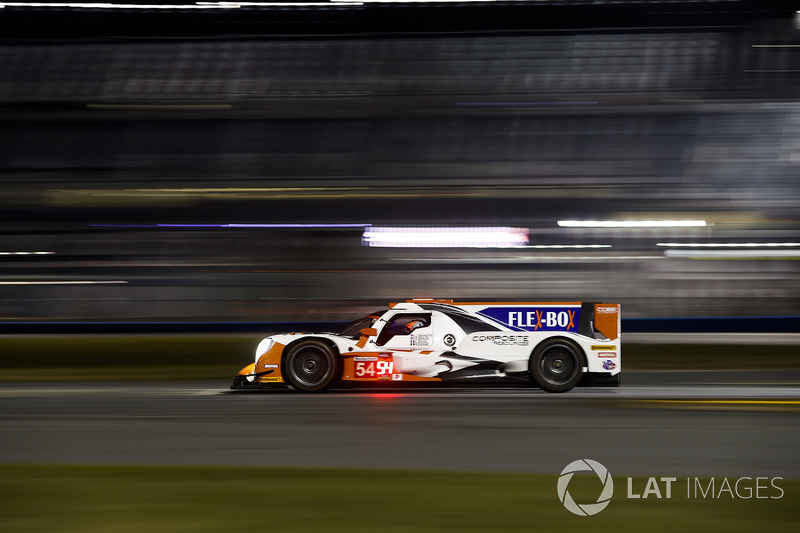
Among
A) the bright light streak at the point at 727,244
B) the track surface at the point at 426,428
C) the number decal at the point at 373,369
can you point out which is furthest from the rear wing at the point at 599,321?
the bright light streak at the point at 727,244

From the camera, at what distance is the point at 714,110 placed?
71.5 feet

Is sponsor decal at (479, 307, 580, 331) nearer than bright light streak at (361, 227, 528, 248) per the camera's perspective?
Yes

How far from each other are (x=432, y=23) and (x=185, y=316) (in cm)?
1049

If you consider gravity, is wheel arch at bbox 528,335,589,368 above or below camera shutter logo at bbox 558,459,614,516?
above

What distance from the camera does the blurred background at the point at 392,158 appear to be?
1939 centimetres

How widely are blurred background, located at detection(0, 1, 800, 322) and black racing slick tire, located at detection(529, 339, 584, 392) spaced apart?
908 cm

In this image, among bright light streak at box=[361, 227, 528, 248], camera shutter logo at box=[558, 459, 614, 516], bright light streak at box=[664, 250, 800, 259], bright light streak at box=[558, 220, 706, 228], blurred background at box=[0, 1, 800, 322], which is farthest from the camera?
bright light streak at box=[558, 220, 706, 228]

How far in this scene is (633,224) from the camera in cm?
1998

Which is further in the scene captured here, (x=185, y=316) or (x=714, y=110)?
(x=714, y=110)

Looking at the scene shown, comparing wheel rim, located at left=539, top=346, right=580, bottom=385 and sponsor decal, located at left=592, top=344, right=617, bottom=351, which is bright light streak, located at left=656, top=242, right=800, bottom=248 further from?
wheel rim, located at left=539, top=346, right=580, bottom=385

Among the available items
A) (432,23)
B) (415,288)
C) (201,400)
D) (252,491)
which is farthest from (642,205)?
(252,491)

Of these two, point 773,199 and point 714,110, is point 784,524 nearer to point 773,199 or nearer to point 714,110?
point 773,199
